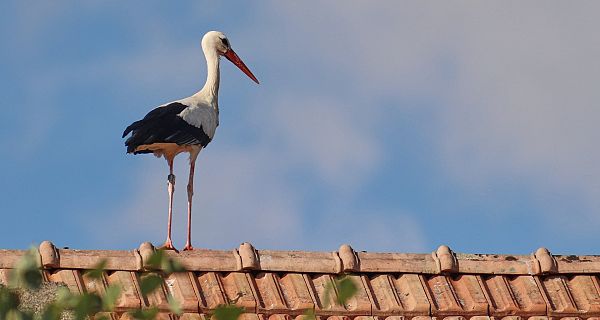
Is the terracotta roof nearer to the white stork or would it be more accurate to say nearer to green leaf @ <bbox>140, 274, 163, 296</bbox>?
the white stork

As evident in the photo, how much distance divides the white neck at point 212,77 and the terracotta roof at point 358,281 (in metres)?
5.09

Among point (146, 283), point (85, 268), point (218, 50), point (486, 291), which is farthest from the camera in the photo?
point (218, 50)

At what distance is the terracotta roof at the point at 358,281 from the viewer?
8.66m

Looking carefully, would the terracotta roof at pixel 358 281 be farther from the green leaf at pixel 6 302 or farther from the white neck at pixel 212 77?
the white neck at pixel 212 77

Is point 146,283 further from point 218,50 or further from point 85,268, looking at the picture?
point 218,50

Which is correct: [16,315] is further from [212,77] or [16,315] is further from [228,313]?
[212,77]

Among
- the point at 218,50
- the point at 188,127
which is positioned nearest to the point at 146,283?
the point at 188,127

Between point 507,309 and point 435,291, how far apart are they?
1.39 feet

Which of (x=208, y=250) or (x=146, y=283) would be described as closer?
(x=146, y=283)

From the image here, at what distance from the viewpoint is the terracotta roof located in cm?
866

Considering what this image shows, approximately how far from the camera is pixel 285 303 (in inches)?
348

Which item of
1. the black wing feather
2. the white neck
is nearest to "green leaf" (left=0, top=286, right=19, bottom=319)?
the black wing feather

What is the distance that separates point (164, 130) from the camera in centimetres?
1277

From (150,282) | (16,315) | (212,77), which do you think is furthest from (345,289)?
(212,77)
